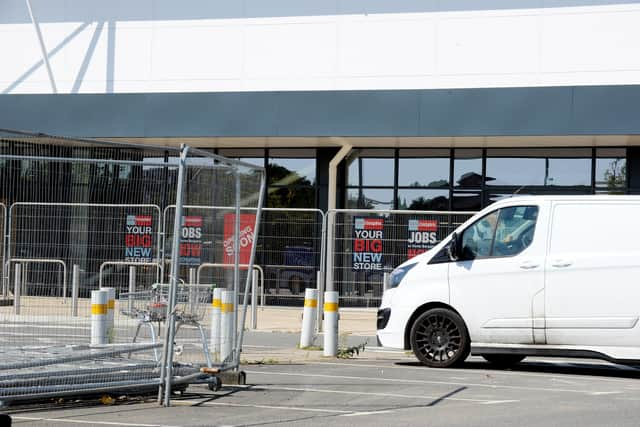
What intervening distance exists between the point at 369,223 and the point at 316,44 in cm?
610

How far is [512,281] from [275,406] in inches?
157

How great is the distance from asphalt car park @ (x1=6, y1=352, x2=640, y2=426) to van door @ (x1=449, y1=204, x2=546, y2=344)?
56 centimetres

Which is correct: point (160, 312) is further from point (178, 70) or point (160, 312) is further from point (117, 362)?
point (178, 70)

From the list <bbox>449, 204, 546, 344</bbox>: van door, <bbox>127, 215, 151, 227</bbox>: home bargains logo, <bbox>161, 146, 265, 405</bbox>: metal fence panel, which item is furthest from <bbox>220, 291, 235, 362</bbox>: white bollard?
<bbox>449, 204, 546, 344</bbox>: van door

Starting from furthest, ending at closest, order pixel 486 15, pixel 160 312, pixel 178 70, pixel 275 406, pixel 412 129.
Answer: pixel 178 70
pixel 486 15
pixel 412 129
pixel 160 312
pixel 275 406

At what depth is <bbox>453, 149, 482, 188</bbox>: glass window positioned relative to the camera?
2225cm

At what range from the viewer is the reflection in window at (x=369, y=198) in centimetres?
2256

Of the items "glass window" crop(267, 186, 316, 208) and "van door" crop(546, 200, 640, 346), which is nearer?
"van door" crop(546, 200, 640, 346)

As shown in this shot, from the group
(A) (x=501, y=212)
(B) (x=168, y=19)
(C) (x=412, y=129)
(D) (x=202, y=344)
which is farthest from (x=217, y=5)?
(D) (x=202, y=344)

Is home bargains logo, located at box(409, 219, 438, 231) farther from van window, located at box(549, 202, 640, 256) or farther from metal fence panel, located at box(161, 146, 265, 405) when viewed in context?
metal fence panel, located at box(161, 146, 265, 405)

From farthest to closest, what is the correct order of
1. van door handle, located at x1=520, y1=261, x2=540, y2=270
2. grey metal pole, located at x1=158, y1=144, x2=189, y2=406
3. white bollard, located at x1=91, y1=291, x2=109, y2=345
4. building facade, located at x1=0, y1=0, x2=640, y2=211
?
building facade, located at x1=0, y1=0, x2=640, y2=211, van door handle, located at x1=520, y1=261, x2=540, y2=270, white bollard, located at x1=91, y1=291, x2=109, y2=345, grey metal pole, located at x1=158, y1=144, x2=189, y2=406

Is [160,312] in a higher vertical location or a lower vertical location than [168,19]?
lower

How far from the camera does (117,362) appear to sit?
9.52 meters

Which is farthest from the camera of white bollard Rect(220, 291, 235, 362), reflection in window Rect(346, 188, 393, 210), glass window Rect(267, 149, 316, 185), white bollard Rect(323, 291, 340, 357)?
glass window Rect(267, 149, 316, 185)
